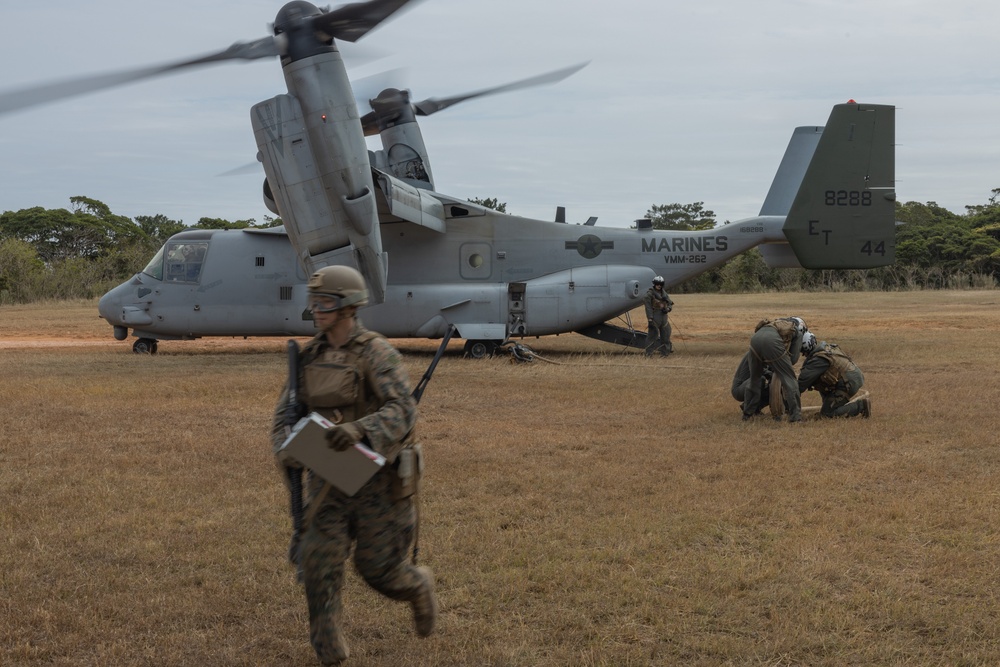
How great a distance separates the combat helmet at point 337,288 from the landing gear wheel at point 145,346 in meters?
16.7

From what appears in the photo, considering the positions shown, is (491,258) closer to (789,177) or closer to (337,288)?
(789,177)

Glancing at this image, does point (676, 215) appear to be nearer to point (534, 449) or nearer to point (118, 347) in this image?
point (118, 347)

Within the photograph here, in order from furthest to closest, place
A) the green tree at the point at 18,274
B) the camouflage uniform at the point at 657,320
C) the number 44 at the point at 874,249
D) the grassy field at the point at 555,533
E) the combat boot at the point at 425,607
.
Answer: the green tree at the point at 18,274
the number 44 at the point at 874,249
the camouflage uniform at the point at 657,320
the grassy field at the point at 555,533
the combat boot at the point at 425,607

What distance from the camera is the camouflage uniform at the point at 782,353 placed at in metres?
10.4

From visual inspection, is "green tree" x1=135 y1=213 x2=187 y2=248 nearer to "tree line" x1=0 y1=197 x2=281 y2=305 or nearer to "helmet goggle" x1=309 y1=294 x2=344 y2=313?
"tree line" x1=0 y1=197 x2=281 y2=305

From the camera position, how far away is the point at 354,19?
47.4 ft

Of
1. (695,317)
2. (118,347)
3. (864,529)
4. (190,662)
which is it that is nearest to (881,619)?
(864,529)

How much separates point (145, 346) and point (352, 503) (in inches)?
665

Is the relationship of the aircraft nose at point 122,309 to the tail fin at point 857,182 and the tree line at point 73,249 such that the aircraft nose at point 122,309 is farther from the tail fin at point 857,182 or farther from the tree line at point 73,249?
the tree line at point 73,249

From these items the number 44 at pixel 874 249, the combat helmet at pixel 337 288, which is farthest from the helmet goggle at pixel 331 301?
the number 44 at pixel 874 249

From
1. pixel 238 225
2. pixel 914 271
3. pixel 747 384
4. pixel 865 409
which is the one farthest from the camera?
pixel 238 225

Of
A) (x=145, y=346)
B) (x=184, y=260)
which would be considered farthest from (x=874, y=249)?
(x=145, y=346)

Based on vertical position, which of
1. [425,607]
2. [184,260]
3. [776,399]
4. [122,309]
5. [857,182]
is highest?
[857,182]

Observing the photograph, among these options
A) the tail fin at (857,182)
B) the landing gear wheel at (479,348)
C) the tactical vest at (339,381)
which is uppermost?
the tail fin at (857,182)
